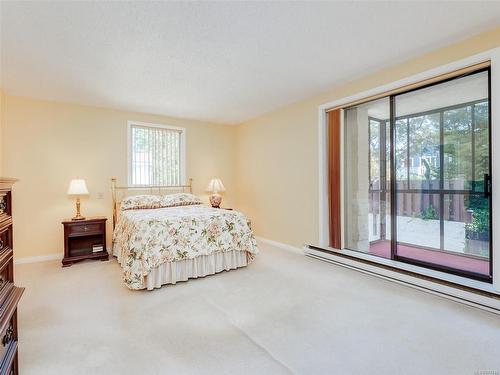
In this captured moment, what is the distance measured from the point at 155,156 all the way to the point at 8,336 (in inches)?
159

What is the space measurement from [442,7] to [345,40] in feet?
2.52

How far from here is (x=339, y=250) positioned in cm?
395

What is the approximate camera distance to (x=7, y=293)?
1347mm

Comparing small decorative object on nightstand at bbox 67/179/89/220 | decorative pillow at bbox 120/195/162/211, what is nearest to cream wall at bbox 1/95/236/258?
small decorative object on nightstand at bbox 67/179/89/220

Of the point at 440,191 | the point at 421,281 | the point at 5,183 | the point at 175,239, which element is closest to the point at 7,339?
the point at 5,183

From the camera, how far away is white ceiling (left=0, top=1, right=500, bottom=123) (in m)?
2.13

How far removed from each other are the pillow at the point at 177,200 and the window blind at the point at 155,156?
590 mm

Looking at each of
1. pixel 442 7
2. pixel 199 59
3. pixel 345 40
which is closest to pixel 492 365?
pixel 442 7

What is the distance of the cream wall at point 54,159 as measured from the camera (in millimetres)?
3994

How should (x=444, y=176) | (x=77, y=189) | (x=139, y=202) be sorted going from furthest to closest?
(x=139, y=202) < (x=77, y=189) < (x=444, y=176)

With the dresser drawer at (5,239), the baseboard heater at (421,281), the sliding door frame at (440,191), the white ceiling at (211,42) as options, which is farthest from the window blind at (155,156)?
the sliding door frame at (440,191)

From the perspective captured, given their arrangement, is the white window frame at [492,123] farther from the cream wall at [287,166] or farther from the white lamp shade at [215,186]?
the white lamp shade at [215,186]

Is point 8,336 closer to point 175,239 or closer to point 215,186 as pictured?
point 175,239

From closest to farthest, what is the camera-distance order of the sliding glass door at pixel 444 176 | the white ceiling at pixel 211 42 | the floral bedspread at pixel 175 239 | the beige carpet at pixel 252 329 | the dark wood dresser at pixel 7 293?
1. the dark wood dresser at pixel 7 293
2. the beige carpet at pixel 252 329
3. the white ceiling at pixel 211 42
4. the sliding glass door at pixel 444 176
5. the floral bedspread at pixel 175 239
